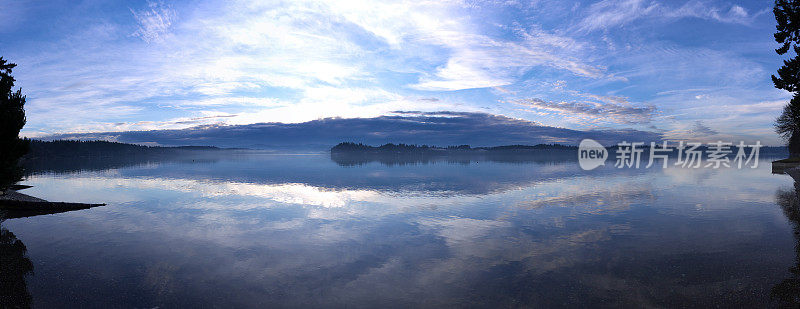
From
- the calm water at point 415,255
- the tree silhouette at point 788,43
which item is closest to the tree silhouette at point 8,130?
the calm water at point 415,255

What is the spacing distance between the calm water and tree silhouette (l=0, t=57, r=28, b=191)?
178 inches

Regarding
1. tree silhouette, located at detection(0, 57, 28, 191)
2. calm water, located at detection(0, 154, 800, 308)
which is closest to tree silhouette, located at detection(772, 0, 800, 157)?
calm water, located at detection(0, 154, 800, 308)

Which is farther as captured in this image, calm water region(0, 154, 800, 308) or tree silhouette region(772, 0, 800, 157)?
tree silhouette region(772, 0, 800, 157)

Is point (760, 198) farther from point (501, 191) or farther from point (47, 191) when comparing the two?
point (47, 191)

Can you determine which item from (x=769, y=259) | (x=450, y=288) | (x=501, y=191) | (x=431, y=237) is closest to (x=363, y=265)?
(x=450, y=288)

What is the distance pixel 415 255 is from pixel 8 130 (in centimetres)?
3284

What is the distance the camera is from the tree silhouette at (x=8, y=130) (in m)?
28.2

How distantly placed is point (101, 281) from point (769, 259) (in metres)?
28.3

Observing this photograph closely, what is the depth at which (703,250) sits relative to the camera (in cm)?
1867

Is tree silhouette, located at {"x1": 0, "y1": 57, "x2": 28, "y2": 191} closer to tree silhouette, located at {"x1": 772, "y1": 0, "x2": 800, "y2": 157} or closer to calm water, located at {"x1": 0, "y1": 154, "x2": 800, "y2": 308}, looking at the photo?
calm water, located at {"x1": 0, "y1": 154, "x2": 800, "y2": 308}

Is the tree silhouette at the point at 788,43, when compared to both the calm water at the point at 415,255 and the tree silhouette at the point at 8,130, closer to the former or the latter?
the calm water at the point at 415,255

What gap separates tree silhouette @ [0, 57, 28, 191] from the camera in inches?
1112

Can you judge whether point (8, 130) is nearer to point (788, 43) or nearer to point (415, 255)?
point (415, 255)

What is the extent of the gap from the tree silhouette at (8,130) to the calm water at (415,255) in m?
4.53
